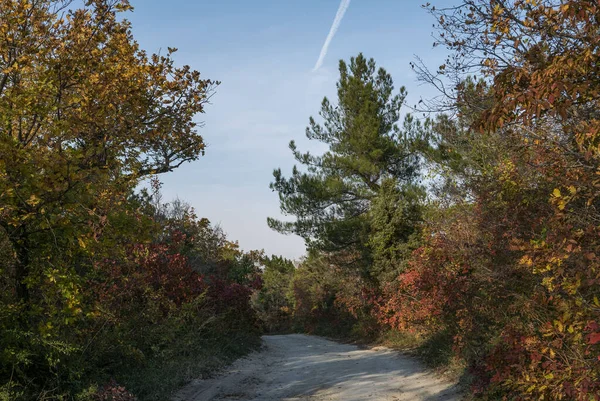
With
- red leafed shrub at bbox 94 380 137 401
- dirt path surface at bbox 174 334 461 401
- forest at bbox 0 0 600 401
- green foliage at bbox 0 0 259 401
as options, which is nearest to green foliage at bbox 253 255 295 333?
forest at bbox 0 0 600 401

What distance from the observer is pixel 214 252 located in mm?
22938

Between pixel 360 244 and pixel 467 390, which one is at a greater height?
pixel 360 244

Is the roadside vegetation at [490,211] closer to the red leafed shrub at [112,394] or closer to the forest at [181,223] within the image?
the forest at [181,223]

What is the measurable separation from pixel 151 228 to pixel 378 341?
17.3m

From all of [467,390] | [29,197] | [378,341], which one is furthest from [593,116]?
[378,341]

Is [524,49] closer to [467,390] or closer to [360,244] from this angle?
[467,390]

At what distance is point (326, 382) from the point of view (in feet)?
37.2

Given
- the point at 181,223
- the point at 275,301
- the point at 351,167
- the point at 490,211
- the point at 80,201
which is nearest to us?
the point at 80,201

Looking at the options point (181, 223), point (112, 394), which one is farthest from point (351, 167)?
point (112, 394)

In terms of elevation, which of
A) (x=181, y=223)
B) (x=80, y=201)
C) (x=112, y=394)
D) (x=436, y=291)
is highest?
(x=181, y=223)

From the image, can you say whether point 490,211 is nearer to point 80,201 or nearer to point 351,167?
point 80,201

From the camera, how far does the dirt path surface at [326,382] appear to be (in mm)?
9945

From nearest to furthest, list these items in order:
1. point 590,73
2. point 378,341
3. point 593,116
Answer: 1. point 590,73
2. point 593,116
3. point 378,341

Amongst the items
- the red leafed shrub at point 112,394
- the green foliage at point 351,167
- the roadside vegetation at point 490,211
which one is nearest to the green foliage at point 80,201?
the red leafed shrub at point 112,394
